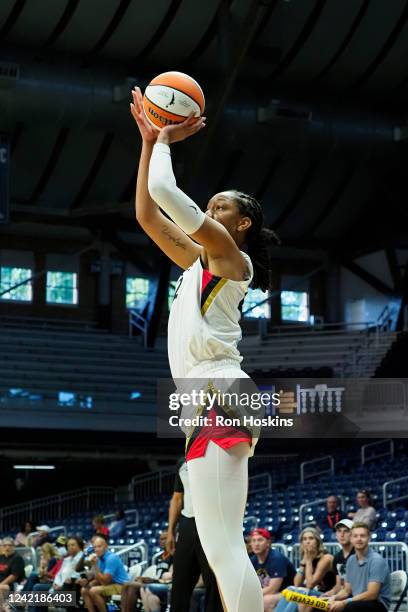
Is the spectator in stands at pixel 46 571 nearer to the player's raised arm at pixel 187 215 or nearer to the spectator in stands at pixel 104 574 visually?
the spectator in stands at pixel 104 574

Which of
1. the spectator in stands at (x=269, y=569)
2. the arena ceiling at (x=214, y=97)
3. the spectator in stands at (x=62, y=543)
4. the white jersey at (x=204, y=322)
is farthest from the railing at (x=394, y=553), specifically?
the arena ceiling at (x=214, y=97)

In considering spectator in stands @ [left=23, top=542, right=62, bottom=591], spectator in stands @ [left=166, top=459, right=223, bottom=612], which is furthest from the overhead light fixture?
spectator in stands @ [left=166, top=459, right=223, bottom=612]

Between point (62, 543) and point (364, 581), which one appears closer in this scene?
point (364, 581)

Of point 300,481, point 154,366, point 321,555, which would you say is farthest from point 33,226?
point 321,555

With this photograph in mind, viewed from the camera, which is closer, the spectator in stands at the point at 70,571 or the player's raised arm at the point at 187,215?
the player's raised arm at the point at 187,215

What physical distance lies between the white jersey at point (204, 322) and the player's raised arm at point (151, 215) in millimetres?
308

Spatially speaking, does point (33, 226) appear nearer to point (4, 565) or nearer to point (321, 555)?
point (4, 565)

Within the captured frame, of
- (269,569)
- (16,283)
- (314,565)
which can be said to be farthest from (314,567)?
(16,283)

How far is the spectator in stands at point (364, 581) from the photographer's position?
905 centimetres

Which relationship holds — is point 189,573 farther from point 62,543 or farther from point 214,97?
point 214,97

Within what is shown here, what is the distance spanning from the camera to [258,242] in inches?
186

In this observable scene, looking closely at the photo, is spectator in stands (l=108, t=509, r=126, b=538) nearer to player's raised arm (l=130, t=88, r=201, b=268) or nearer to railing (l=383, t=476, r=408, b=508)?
railing (l=383, t=476, r=408, b=508)

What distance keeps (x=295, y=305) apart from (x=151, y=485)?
27.3 ft

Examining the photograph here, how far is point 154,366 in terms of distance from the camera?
1110 inches
